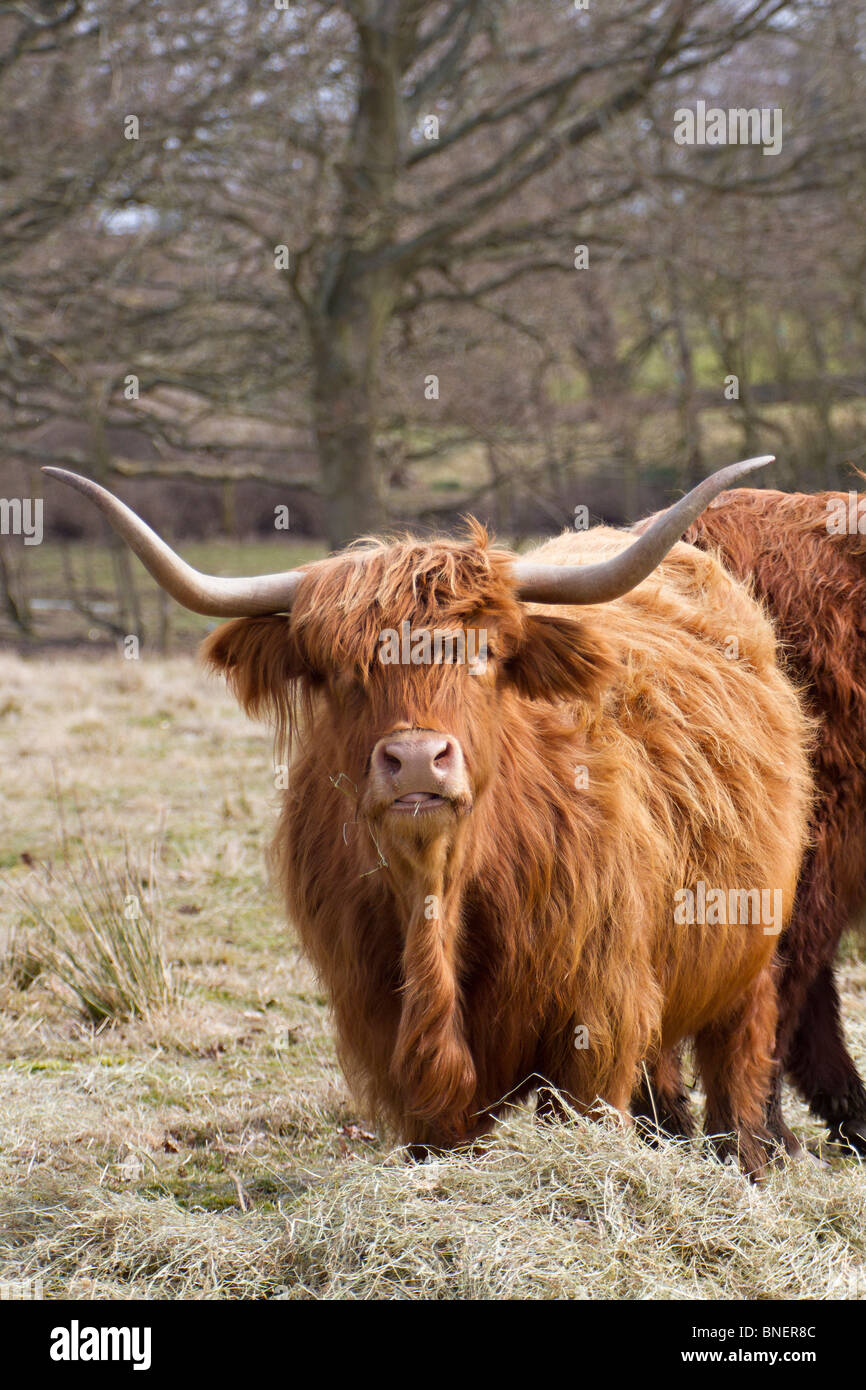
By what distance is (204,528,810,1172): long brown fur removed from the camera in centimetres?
268

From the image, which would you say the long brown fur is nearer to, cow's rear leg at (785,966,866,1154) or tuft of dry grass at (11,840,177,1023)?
cow's rear leg at (785,966,866,1154)

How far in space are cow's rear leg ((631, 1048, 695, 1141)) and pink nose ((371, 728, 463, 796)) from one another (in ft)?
4.97

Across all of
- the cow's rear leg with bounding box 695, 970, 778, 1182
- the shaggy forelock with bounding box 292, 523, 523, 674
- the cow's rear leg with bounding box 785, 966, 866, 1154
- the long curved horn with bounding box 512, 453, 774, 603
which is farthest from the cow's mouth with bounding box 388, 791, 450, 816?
the cow's rear leg with bounding box 785, 966, 866, 1154

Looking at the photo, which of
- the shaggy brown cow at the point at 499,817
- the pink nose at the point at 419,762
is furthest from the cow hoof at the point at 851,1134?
the pink nose at the point at 419,762

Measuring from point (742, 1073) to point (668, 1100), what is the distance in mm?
295

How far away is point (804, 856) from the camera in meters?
3.68

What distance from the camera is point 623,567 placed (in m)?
2.76

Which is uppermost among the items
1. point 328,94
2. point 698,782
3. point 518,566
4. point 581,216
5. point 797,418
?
point 328,94

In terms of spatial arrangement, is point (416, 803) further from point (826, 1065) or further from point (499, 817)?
point (826, 1065)

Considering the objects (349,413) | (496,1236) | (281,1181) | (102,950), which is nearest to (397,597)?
(496,1236)

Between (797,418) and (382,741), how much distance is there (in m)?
13.4

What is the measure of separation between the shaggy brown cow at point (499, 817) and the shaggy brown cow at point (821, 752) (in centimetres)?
36
